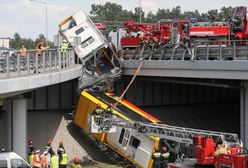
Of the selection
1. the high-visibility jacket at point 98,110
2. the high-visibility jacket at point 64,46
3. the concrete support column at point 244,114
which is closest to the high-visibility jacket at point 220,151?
the high-visibility jacket at point 98,110

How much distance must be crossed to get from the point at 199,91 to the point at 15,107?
19.1 m

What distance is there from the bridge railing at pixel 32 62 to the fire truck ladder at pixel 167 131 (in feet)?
10.9

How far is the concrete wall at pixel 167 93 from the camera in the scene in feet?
118

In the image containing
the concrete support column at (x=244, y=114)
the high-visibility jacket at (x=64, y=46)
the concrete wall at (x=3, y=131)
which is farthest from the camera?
the concrete wall at (x=3, y=131)

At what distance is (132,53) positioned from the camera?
33156 mm

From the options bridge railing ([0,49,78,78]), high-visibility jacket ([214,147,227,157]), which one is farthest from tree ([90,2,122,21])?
high-visibility jacket ([214,147,227,157])

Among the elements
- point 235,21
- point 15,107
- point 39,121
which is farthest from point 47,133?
point 235,21

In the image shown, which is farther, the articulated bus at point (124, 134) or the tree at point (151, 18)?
the tree at point (151, 18)

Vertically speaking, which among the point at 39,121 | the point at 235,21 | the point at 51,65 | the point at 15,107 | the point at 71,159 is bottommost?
the point at 71,159

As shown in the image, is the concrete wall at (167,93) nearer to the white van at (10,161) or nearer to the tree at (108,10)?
the white van at (10,161)

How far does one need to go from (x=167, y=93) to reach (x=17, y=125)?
1645cm

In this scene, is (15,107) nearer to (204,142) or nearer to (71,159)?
(71,159)

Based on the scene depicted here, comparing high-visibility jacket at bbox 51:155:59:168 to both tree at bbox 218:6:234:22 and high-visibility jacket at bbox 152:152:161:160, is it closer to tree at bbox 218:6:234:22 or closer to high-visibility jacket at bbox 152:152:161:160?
high-visibility jacket at bbox 152:152:161:160

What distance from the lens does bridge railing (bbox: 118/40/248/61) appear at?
88.9 ft
